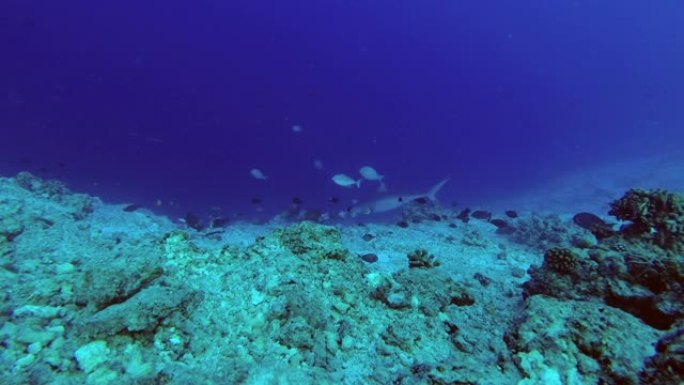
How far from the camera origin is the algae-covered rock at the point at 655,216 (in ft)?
20.8

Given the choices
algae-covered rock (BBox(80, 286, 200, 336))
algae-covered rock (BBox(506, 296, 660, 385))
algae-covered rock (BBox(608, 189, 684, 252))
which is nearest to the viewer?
algae-covered rock (BBox(506, 296, 660, 385))

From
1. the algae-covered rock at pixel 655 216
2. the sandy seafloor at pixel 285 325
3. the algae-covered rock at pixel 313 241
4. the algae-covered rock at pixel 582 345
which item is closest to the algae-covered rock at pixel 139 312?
the sandy seafloor at pixel 285 325

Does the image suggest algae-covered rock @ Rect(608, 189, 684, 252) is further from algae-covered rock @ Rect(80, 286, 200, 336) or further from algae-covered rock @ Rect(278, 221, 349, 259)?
algae-covered rock @ Rect(80, 286, 200, 336)

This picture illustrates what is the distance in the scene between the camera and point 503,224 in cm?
1533

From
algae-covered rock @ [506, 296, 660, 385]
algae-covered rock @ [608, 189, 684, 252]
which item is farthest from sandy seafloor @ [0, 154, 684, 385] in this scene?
algae-covered rock @ [608, 189, 684, 252]

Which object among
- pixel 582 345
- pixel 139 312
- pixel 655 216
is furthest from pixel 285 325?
pixel 655 216

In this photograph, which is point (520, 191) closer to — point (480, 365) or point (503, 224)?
point (503, 224)

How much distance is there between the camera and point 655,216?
6.53 metres

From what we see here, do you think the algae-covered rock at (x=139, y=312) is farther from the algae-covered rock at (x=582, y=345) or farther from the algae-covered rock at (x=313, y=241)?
the algae-covered rock at (x=582, y=345)

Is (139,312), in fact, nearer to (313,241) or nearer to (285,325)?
(285,325)

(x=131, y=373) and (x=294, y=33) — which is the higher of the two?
(x=294, y=33)

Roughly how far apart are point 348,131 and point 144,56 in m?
41.9

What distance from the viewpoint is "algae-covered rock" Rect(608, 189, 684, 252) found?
6.34m

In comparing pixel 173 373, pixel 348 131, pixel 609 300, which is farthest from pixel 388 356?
pixel 348 131
